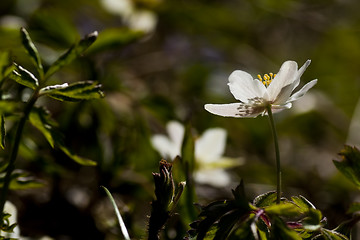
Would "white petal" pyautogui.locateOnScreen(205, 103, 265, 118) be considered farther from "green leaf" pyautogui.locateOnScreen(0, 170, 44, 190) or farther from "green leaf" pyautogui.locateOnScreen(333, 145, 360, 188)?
"green leaf" pyautogui.locateOnScreen(0, 170, 44, 190)

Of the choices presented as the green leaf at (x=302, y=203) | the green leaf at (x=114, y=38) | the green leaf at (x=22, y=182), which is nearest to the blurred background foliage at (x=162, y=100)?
the green leaf at (x=114, y=38)

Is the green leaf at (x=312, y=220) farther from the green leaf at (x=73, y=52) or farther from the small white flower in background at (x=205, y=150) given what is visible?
the small white flower in background at (x=205, y=150)

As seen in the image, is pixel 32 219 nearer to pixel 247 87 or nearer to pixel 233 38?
pixel 247 87

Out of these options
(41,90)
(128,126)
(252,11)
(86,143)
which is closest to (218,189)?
(128,126)

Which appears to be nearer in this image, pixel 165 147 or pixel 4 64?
pixel 4 64

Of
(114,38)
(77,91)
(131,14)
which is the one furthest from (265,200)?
(131,14)

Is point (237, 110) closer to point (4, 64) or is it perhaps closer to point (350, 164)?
point (350, 164)
